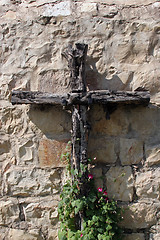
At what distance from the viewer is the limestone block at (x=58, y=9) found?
85.1 inches

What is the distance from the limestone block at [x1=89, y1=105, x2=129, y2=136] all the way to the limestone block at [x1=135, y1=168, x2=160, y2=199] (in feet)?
1.35

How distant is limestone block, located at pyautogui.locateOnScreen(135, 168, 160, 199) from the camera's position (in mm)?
2084

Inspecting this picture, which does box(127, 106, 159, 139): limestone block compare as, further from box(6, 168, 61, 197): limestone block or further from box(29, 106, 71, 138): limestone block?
box(6, 168, 61, 197): limestone block

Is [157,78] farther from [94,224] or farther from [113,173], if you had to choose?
[94,224]

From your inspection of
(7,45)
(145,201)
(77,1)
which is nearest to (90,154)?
(145,201)

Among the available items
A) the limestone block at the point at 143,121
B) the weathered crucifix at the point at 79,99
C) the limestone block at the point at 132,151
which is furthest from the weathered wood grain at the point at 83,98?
the limestone block at the point at 132,151

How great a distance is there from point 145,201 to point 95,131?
729 mm

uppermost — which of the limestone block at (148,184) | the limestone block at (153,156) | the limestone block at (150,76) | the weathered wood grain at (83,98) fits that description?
the limestone block at (150,76)

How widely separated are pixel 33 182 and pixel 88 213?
55 centimetres

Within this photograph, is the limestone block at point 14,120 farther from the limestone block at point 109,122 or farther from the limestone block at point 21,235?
the limestone block at point 21,235

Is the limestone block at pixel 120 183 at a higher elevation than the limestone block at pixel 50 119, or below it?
below

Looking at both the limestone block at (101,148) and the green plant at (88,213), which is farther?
the limestone block at (101,148)

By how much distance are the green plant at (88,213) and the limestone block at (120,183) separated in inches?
3.7

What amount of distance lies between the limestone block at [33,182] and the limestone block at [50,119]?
341mm
